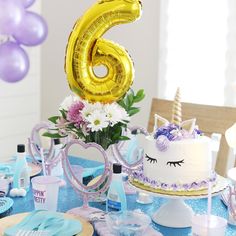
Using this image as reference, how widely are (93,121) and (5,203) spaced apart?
0.36 metres

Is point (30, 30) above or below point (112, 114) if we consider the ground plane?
above

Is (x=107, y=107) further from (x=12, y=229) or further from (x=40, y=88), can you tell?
(x=40, y=88)

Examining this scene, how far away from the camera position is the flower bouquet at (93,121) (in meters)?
1.46

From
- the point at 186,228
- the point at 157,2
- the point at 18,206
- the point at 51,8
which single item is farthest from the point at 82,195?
the point at 51,8

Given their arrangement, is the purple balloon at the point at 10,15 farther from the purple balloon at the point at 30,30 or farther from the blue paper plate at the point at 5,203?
the blue paper plate at the point at 5,203

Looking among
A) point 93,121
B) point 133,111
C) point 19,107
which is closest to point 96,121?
point 93,121

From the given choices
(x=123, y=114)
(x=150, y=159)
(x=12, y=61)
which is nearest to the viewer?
(x=150, y=159)

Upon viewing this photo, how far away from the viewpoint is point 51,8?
3.32 metres

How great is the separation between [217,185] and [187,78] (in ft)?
5.25

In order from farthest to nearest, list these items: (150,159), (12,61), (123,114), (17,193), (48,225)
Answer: (12,61), (17,193), (123,114), (150,159), (48,225)

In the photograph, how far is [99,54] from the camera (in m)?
1.57

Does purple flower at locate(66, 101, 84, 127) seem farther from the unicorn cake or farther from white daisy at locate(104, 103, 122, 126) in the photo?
the unicorn cake

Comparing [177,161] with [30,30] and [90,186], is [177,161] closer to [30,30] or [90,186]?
[90,186]

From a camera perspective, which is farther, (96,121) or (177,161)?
(96,121)
